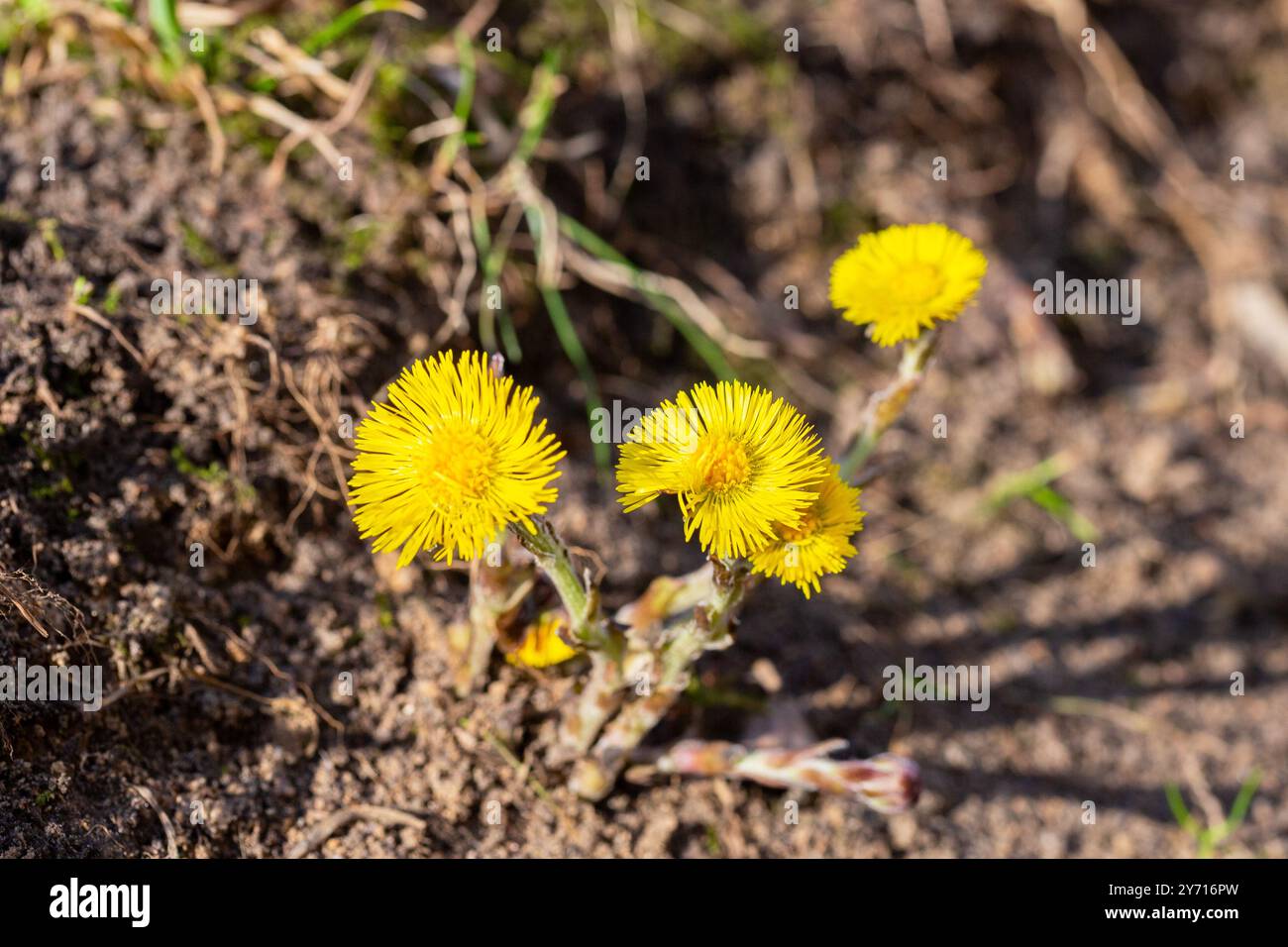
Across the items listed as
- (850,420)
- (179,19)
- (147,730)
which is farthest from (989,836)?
(179,19)

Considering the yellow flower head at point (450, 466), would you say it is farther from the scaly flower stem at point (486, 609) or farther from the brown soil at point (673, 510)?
the brown soil at point (673, 510)

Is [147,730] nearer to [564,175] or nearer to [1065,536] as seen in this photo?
[564,175]

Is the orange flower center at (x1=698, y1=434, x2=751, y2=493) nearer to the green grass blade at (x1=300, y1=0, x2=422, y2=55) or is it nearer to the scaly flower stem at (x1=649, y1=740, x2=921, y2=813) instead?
the scaly flower stem at (x1=649, y1=740, x2=921, y2=813)

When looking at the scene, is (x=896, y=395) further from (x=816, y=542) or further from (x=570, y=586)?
(x=570, y=586)

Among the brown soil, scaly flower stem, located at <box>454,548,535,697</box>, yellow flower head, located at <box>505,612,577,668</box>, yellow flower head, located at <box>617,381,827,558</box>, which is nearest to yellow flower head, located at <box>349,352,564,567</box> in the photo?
yellow flower head, located at <box>617,381,827,558</box>

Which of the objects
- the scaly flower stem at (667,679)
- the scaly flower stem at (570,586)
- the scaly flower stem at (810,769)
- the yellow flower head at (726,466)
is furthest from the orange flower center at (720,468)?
the scaly flower stem at (810,769)

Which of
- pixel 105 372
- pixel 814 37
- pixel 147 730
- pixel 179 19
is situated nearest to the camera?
pixel 147 730
